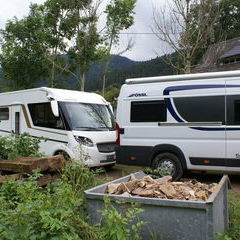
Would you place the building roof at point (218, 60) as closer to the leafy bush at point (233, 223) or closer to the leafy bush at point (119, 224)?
the leafy bush at point (233, 223)

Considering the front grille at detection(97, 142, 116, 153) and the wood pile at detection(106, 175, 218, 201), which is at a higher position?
the wood pile at detection(106, 175, 218, 201)

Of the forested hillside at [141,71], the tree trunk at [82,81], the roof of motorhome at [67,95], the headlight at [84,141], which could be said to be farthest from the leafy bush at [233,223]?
the forested hillside at [141,71]

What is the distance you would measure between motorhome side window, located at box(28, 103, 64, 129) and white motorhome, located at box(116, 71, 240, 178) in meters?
2.03

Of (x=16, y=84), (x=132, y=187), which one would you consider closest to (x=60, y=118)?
(x=132, y=187)

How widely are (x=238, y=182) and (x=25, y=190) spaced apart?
7053 mm

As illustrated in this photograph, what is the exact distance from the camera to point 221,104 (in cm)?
902

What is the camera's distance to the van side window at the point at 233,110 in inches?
350

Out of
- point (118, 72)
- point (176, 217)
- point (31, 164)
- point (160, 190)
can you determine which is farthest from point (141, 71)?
point (176, 217)

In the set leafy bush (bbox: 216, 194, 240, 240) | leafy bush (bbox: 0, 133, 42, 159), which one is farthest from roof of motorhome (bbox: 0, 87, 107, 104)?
leafy bush (bbox: 216, 194, 240, 240)

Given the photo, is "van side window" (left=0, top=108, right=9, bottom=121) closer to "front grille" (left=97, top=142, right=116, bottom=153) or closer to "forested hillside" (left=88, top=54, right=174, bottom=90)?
"front grille" (left=97, top=142, right=116, bottom=153)

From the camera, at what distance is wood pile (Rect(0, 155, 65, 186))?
540 centimetres

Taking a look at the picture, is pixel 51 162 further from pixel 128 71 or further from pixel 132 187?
pixel 128 71

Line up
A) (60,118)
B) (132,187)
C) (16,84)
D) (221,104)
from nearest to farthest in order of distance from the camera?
(132,187)
(221,104)
(60,118)
(16,84)

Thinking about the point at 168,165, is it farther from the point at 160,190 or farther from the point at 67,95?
the point at 160,190
